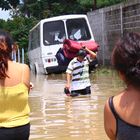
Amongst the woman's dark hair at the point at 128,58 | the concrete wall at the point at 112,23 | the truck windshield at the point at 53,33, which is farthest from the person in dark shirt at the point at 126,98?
the truck windshield at the point at 53,33

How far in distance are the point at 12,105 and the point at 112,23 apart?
19835 millimetres

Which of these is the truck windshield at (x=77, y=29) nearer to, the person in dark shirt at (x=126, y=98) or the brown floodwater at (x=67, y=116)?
the brown floodwater at (x=67, y=116)

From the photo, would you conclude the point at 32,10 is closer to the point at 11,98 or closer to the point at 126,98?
the point at 11,98

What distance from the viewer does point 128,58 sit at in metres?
2.99

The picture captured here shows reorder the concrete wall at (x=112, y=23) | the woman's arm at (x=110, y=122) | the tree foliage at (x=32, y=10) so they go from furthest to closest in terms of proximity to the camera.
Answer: the tree foliage at (x=32, y=10) → the concrete wall at (x=112, y=23) → the woman's arm at (x=110, y=122)

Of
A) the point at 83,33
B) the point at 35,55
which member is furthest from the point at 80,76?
the point at 35,55

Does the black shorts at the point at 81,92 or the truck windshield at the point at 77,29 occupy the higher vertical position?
the truck windshield at the point at 77,29

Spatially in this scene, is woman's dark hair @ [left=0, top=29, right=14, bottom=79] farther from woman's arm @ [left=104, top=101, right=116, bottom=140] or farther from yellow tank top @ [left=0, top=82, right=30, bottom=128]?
woman's arm @ [left=104, top=101, right=116, bottom=140]

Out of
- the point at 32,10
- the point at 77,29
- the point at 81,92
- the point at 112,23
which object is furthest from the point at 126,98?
the point at 32,10

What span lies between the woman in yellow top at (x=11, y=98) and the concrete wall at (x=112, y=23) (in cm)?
1481

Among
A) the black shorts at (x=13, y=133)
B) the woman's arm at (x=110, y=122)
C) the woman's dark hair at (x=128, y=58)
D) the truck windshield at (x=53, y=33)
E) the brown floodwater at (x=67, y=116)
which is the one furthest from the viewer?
the truck windshield at (x=53, y=33)

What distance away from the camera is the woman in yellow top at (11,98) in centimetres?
420

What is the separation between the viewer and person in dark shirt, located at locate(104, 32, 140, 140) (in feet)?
9.83

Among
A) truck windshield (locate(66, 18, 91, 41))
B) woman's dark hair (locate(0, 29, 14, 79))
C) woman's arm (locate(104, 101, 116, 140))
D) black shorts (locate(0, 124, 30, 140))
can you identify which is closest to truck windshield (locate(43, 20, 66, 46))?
truck windshield (locate(66, 18, 91, 41))
